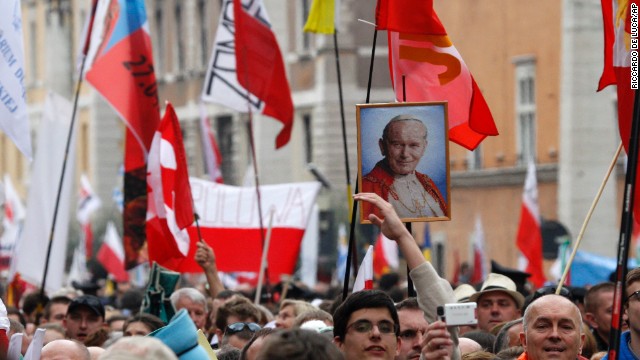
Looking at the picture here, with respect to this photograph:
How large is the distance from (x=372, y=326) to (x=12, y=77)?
5623 mm

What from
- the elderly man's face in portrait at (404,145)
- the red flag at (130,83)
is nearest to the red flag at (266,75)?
the red flag at (130,83)

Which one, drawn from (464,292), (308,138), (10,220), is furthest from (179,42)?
(464,292)

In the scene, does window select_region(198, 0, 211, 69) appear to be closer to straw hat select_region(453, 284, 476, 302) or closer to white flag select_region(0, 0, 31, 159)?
white flag select_region(0, 0, 31, 159)

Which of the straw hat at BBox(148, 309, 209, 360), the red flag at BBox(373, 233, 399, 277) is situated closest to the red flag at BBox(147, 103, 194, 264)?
the straw hat at BBox(148, 309, 209, 360)

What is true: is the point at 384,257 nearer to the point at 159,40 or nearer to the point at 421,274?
the point at 421,274

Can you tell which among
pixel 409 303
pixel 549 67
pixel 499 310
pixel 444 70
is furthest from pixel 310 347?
pixel 549 67

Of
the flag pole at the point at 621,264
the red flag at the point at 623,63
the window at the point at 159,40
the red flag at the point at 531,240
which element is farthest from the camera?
the window at the point at 159,40

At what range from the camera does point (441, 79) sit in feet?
35.9

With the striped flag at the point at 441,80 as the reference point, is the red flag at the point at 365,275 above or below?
below

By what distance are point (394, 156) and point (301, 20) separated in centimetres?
3651

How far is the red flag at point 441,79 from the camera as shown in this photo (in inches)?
429

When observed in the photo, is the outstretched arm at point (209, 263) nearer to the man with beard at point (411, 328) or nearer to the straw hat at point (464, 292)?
the straw hat at point (464, 292)

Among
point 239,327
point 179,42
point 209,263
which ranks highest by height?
point 179,42

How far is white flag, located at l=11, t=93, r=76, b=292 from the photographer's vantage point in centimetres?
1642
